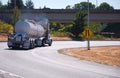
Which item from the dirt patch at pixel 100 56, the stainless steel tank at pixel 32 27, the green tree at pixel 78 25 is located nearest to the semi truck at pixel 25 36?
the stainless steel tank at pixel 32 27

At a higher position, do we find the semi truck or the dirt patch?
the semi truck

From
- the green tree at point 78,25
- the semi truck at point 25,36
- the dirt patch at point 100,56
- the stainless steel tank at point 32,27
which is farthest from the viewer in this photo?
the green tree at point 78,25

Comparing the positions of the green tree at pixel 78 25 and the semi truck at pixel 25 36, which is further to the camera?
the green tree at pixel 78 25

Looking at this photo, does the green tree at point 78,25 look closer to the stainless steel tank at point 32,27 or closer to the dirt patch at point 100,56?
the stainless steel tank at point 32,27

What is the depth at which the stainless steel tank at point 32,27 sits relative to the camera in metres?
38.0

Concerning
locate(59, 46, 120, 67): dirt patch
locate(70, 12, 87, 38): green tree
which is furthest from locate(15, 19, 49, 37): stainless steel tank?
locate(70, 12, 87, 38): green tree

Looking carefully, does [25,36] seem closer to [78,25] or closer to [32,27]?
[32,27]

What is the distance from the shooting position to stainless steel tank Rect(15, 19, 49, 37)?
125 feet

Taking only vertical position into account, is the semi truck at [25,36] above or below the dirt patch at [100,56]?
above

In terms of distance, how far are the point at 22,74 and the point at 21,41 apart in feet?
69.4

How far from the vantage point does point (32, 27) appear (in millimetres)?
39875

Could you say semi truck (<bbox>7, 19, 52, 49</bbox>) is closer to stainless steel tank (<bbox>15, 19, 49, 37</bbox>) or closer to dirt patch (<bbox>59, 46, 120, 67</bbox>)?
stainless steel tank (<bbox>15, 19, 49, 37</bbox>)

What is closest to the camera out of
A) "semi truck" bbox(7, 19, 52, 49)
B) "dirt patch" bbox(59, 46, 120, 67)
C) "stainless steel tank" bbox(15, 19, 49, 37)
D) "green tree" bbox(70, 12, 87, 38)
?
"dirt patch" bbox(59, 46, 120, 67)

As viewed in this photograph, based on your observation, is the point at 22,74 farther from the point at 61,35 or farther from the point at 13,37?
the point at 61,35
